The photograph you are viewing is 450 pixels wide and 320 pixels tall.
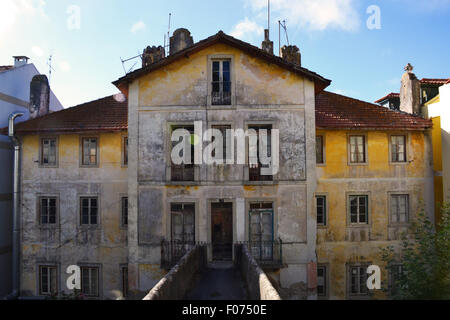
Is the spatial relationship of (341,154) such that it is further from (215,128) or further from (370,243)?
(215,128)

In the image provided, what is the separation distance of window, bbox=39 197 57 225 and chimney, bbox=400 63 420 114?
19.7m

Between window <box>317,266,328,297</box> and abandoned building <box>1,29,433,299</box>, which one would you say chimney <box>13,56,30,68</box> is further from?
window <box>317,266,328,297</box>

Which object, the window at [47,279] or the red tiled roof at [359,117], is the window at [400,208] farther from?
the window at [47,279]

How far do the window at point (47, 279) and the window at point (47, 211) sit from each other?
2380 millimetres

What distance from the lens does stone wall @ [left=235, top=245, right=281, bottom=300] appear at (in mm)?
7717

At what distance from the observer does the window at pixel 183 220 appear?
46.6 feet

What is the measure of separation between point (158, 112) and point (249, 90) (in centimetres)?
395

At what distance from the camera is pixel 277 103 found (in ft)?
46.1

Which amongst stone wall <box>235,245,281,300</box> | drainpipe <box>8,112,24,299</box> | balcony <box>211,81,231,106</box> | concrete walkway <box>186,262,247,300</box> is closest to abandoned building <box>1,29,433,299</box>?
balcony <box>211,81,231,106</box>

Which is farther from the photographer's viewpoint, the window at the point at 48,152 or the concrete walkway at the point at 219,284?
the window at the point at 48,152

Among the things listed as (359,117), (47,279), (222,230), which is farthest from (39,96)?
(359,117)

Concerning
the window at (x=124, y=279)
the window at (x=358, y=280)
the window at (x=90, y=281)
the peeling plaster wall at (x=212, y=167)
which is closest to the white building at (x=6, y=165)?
the window at (x=90, y=281)

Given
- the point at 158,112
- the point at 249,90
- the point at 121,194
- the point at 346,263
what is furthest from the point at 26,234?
the point at 346,263

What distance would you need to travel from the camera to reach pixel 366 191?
17062mm
